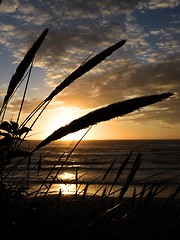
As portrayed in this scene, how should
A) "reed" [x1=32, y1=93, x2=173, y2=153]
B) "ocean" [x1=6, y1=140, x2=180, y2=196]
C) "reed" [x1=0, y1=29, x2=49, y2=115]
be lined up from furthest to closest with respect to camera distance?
"ocean" [x1=6, y1=140, x2=180, y2=196], "reed" [x1=0, y1=29, x2=49, y2=115], "reed" [x1=32, y1=93, x2=173, y2=153]

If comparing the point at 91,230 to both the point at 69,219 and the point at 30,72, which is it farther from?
the point at 30,72

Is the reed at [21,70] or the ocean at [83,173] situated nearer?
the reed at [21,70]

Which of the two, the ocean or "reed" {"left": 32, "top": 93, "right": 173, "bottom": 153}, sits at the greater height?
"reed" {"left": 32, "top": 93, "right": 173, "bottom": 153}

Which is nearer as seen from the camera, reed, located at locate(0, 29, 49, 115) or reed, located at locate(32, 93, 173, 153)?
reed, located at locate(32, 93, 173, 153)

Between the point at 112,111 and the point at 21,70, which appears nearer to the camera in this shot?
the point at 112,111

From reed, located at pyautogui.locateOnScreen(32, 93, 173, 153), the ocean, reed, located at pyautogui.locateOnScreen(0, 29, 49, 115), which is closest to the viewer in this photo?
reed, located at pyautogui.locateOnScreen(32, 93, 173, 153)

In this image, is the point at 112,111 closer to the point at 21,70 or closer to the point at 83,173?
the point at 21,70

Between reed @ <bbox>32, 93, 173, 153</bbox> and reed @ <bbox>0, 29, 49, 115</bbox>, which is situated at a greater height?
reed @ <bbox>0, 29, 49, 115</bbox>

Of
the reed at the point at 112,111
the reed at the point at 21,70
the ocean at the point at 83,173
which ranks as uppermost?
the reed at the point at 21,70

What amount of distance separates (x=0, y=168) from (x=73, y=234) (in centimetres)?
40

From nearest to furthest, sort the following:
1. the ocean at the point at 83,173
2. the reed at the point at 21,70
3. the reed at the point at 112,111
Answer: the reed at the point at 112,111 → the reed at the point at 21,70 → the ocean at the point at 83,173

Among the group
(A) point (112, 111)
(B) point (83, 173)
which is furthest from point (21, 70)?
(B) point (83, 173)

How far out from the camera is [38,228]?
1.16 metres

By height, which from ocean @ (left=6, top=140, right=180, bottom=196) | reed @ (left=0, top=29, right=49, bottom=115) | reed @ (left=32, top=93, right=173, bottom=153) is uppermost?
reed @ (left=0, top=29, right=49, bottom=115)
